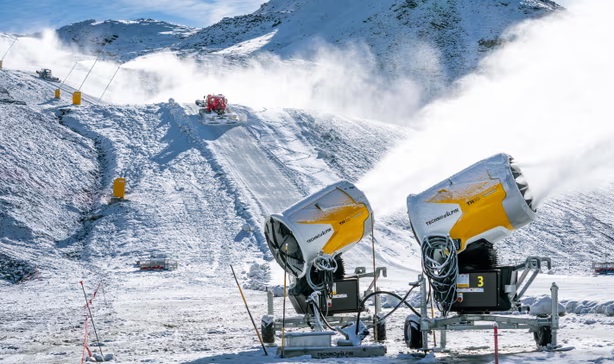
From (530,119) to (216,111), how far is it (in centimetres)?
2532

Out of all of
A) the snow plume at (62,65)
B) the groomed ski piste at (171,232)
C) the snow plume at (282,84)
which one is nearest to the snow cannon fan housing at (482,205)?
the groomed ski piste at (171,232)

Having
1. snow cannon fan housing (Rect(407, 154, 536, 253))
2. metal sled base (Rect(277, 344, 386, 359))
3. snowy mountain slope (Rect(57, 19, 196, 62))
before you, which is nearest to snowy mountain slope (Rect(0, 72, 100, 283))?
metal sled base (Rect(277, 344, 386, 359))

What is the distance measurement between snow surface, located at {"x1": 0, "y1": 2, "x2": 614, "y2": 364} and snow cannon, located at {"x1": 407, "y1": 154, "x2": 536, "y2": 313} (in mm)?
938

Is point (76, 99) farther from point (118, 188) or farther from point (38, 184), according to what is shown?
point (118, 188)

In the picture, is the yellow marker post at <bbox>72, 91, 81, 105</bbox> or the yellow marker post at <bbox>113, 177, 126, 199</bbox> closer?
the yellow marker post at <bbox>113, 177, 126, 199</bbox>

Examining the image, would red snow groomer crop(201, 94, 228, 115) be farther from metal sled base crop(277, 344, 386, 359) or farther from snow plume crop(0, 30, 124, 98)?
metal sled base crop(277, 344, 386, 359)

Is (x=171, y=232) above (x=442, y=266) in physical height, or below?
above

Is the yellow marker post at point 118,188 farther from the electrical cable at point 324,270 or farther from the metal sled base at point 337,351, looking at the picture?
the metal sled base at point 337,351

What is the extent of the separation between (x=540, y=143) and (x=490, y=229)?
130 feet

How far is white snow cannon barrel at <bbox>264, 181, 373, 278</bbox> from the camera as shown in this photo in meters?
17.5

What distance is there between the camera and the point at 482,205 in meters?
15.8

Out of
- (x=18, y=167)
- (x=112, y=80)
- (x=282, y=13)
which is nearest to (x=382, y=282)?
(x=18, y=167)

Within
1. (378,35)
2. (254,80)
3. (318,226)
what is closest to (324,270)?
(318,226)

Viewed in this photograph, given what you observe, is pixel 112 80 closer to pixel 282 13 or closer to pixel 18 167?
pixel 18 167
